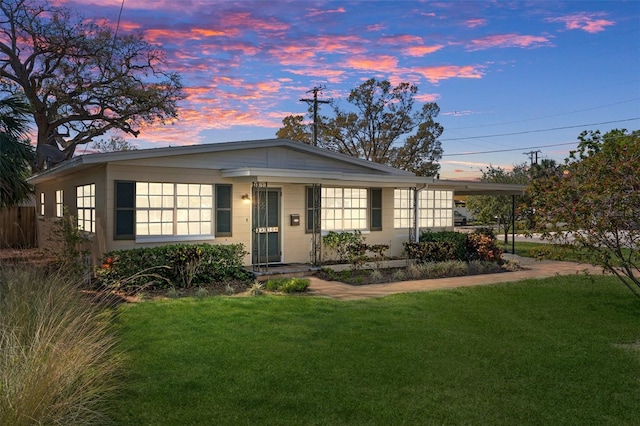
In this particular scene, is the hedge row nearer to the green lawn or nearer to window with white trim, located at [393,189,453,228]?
window with white trim, located at [393,189,453,228]

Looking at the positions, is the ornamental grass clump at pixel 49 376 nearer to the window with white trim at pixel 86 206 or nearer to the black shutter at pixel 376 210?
the window with white trim at pixel 86 206

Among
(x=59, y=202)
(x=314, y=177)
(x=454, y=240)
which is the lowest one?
(x=454, y=240)

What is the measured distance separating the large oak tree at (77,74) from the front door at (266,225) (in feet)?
52.9

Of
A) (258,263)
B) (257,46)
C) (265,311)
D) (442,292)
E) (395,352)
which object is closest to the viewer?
(395,352)

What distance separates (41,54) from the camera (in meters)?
25.4

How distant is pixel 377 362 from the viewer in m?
5.73

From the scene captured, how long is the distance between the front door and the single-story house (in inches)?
1.0

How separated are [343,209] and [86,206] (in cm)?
704

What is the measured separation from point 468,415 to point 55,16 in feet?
89.3

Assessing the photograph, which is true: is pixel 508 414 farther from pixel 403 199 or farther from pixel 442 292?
pixel 403 199

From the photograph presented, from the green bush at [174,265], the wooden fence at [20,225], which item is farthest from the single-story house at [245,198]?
the wooden fence at [20,225]

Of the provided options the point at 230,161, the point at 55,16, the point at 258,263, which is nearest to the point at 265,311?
the point at 258,263

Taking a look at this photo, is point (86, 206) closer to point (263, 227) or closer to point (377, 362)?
point (263, 227)

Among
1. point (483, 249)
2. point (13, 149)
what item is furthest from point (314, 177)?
point (13, 149)
